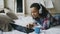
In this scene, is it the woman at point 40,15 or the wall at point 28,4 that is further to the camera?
the wall at point 28,4

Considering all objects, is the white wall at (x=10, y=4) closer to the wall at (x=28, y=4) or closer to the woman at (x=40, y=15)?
the wall at (x=28, y=4)

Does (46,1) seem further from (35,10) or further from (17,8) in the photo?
(35,10)

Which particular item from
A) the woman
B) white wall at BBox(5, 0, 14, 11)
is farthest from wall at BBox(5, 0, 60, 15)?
the woman

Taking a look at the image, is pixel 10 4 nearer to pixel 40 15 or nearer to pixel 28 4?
pixel 28 4

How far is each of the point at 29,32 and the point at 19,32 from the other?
0.55 ft

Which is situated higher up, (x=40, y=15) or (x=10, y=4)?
(x=10, y=4)

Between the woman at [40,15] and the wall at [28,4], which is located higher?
the wall at [28,4]

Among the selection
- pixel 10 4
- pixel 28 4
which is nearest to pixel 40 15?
pixel 28 4

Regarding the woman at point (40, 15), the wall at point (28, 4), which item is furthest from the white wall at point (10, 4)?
the woman at point (40, 15)

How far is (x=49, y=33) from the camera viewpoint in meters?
2.25

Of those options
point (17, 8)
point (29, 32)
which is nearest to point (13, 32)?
point (29, 32)

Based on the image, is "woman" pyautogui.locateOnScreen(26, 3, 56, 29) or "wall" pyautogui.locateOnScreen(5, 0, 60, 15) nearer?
"woman" pyautogui.locateOnScreen(26, 3, 56, 29)

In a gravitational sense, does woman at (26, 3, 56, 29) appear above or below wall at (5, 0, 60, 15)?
below

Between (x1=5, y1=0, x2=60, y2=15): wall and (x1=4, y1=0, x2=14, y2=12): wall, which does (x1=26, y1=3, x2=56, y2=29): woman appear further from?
(x1=4, y1=0, x2=14, y2=12): wall
